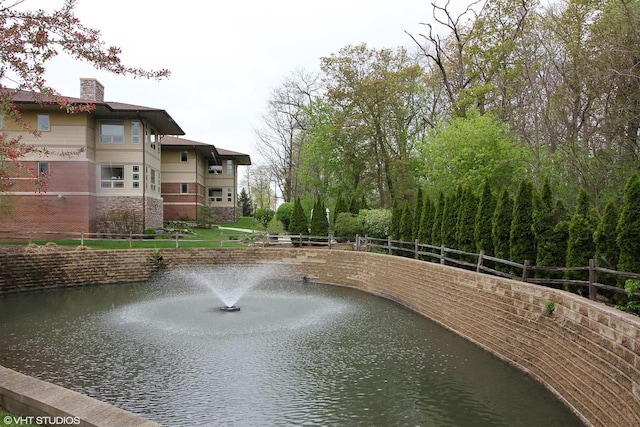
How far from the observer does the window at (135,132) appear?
2706 cm

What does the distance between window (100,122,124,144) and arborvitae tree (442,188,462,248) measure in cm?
1958

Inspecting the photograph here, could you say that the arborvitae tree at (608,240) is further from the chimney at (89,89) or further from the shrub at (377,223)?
the chimney at (89,89)

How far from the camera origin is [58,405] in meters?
4.87

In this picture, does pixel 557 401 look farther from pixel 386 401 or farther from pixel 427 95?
pixel 427 95

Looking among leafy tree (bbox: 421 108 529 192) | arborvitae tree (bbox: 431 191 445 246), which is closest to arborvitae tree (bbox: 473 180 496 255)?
arborvitae tree (bbox: 431 191 445 246)

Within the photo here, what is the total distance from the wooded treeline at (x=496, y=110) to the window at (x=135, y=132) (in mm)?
12099

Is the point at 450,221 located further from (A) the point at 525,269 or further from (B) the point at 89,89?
(B) the point at 89,89

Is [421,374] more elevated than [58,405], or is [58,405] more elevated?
[58,405]

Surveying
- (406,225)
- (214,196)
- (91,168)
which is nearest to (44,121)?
(91,168)

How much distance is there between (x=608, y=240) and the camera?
27.4 feet

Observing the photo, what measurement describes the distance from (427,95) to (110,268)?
24339mm

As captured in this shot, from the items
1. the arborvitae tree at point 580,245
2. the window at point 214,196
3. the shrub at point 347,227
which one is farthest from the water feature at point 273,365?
the window at point 214,196

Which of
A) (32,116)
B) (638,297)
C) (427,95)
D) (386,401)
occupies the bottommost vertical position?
(386,401)

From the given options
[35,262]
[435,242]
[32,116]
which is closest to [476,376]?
[435,242]
